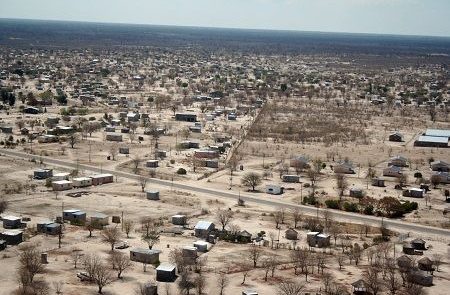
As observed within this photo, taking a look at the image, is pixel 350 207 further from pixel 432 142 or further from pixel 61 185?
pixel 432 142

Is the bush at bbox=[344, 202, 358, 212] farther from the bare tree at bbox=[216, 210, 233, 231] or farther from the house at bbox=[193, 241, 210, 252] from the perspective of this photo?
the house at bbox=[193, 241, 210, 252]

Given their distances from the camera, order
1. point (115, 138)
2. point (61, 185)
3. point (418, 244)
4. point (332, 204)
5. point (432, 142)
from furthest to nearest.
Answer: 1. point (432, 142)
2. point (115, 138)
3. point (61, 185)
4. point (332, 204)
5. point (418, 244)

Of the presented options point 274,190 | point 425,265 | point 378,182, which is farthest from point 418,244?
point 378,182

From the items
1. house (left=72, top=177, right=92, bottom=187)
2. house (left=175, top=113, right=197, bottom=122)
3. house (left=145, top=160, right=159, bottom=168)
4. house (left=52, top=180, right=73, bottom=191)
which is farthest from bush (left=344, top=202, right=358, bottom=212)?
house (left=175, top=113, right=197, bottom=122)

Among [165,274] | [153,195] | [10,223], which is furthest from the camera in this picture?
[153,195]

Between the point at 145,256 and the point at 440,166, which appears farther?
the point at 440,166

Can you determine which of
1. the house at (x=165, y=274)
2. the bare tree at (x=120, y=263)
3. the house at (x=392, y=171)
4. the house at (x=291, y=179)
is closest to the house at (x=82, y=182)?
the house at (x=291, y=179)

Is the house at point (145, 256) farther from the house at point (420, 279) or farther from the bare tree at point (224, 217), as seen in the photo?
the house at point (420, 279)
